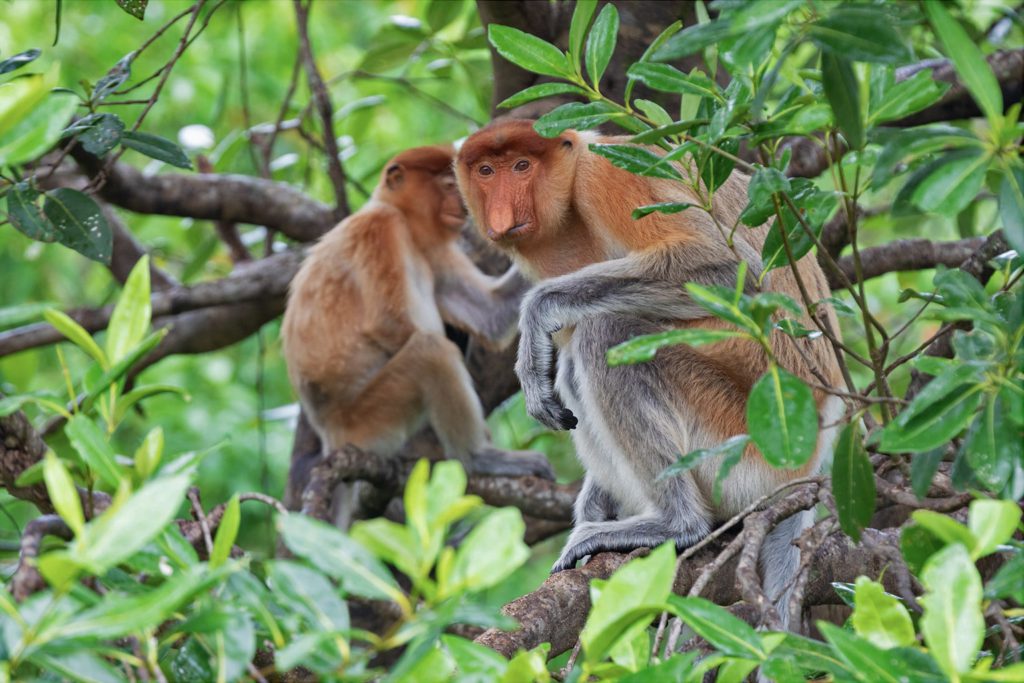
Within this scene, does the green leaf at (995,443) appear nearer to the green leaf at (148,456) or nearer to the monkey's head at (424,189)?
A: the green leaf at (148,456)

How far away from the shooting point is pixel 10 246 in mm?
6945

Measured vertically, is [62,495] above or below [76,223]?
below

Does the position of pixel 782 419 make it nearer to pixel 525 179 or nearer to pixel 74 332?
pixel 74 332

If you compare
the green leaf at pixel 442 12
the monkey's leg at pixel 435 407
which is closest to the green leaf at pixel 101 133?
the green leaf at pixel 442 12

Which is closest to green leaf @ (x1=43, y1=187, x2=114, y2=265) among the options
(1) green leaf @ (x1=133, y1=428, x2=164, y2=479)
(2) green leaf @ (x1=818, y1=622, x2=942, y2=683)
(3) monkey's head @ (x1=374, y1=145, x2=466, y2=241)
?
(1) green leaf @ (x1=133, y1=428, x2=164, y2=479)

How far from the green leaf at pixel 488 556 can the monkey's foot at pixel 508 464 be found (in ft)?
16.6

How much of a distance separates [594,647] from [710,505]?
233 cm

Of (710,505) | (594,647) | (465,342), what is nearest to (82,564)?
(594,647)

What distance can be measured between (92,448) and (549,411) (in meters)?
2.25

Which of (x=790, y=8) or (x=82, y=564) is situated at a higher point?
(x=790, y=8)

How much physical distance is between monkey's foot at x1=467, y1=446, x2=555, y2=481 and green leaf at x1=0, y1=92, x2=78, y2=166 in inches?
198

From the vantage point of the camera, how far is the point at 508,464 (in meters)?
6.19

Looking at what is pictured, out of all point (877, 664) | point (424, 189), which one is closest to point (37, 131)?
point (877, 664)

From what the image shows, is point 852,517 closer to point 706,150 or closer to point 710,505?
point 706,150
